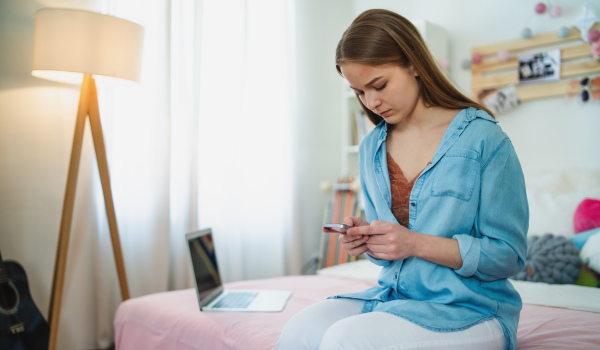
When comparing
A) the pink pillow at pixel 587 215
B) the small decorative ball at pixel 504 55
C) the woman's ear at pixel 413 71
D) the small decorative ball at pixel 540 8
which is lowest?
the pink pillow at pixel 587 215

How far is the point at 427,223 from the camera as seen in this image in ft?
3.62

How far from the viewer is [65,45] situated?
1886 mm

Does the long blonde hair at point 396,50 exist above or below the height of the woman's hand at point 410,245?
above

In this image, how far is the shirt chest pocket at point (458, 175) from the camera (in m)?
1.06

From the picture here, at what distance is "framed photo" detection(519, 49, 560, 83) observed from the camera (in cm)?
258

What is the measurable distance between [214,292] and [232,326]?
379 mm

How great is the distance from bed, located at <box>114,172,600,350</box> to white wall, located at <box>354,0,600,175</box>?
1.31 feet

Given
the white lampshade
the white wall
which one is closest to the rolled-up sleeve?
the white lampshade

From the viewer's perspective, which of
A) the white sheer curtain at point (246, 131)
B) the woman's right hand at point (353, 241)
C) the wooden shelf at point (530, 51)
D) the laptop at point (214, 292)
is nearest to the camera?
the woman's right hand at point (353, 241)

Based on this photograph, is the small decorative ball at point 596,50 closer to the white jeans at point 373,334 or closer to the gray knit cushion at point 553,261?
the gray knit cushion at point 553,261

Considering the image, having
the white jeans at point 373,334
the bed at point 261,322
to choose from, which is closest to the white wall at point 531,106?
the bed at point 261,322

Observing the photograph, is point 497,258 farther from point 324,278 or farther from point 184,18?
point 184,18

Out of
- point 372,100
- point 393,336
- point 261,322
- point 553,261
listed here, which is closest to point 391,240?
point 393,336

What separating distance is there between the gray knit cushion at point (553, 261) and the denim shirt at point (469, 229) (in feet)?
3.38
